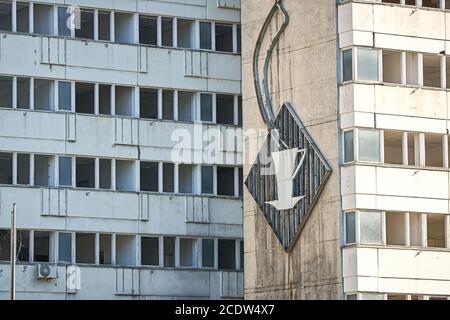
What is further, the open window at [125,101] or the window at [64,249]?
the open window at [125,101]

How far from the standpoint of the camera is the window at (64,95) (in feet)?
215

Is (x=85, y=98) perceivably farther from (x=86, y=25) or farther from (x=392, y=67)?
(x=392, y=67)

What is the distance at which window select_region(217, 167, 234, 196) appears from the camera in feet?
227

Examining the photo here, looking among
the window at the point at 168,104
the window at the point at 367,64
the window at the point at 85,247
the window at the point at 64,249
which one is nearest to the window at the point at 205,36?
the window at the point at 168,104

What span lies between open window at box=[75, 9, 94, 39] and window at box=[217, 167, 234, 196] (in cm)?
834

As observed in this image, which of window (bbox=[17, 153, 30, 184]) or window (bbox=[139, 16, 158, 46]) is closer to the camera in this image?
window (bbox=[17, 153, 30, 184])

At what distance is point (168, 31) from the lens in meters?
68.8

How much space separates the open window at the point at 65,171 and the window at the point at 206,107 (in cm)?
673

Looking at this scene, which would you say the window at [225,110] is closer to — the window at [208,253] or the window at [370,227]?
the window at [208,253]

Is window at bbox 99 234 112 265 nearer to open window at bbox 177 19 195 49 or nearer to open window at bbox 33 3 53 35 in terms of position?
open window at bbox 33 3 53 35

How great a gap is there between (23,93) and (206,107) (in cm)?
863

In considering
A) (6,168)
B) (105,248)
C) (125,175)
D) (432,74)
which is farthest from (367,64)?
(6,168)

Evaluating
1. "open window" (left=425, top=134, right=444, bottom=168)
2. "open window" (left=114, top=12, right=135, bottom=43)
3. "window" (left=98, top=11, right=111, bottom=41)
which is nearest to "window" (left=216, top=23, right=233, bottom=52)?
"open window" (left=114, top=12, right=135, bottom=43)
